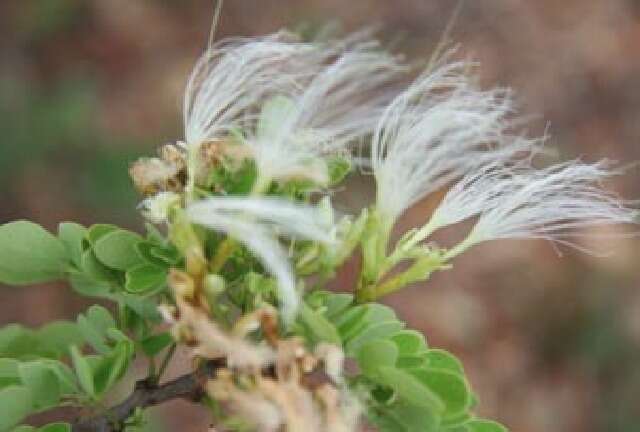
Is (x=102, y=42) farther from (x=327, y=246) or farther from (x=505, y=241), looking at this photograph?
(x=327, y=246)

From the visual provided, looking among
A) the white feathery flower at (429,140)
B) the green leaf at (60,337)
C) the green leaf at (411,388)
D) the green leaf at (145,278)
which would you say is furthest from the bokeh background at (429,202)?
the green leaf at (411,388)

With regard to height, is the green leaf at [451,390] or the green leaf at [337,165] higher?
the green leaf at [337,165]

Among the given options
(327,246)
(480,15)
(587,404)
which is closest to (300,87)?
(327,246)

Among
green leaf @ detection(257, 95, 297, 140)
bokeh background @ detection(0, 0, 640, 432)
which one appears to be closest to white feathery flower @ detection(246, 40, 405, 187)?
green leaf @ detection(257, 95, 297, 140)

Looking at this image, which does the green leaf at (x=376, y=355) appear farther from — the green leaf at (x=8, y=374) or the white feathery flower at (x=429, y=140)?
the green leaf at (x=8, y=374)

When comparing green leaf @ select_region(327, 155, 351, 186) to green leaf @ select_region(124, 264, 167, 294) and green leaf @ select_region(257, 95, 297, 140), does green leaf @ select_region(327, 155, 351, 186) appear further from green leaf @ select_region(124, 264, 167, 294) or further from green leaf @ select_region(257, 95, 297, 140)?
green leaf @ select_region(124, 264, 167, 294)

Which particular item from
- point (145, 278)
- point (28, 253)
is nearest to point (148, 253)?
point (145, 278)

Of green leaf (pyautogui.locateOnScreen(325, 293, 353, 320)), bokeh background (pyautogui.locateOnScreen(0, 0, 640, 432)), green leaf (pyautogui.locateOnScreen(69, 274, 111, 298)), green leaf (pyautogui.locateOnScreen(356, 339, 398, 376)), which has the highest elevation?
bokeh background (pyautogui.locateOnScreen(0, 0, 640, 432))
